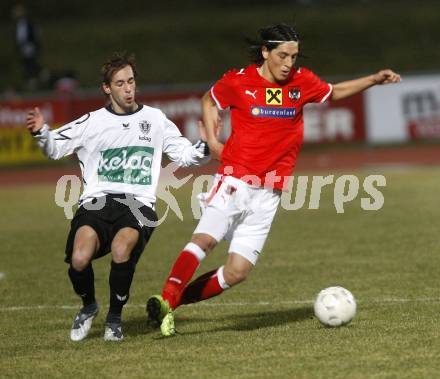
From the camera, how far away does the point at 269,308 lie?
839cm

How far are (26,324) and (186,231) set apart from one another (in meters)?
5.46

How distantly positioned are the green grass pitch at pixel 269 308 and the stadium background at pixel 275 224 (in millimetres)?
20

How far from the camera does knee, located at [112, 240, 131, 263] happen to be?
717 cm

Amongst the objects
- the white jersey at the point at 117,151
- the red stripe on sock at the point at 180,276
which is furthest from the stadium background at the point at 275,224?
the white jersey at the point at 117,151

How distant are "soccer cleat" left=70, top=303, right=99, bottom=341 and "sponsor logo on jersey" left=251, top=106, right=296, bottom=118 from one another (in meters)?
1.71

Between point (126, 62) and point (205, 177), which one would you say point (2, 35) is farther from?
point (126, 62)

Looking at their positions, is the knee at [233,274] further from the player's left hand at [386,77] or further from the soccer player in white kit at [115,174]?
the player's left hand at [386,77]

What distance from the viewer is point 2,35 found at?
31859mm

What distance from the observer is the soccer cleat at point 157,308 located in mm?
6996

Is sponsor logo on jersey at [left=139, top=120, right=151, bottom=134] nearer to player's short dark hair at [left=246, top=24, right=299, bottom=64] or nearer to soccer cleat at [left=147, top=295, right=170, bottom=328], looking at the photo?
player's short dark hair at [left=246, top=24, right=299, bottom=64]

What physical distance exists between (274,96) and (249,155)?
17.3 inches

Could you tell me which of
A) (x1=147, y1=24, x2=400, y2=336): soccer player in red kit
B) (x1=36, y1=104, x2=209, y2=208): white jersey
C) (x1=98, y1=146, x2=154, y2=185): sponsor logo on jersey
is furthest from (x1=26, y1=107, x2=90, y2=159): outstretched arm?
(x1=147, y1=24, x2=400, y2=336): soccer player in red kit

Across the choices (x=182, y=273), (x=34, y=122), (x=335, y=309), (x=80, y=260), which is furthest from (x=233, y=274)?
(x=34, y=122)

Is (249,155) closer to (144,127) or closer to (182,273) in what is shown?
(144,127)
